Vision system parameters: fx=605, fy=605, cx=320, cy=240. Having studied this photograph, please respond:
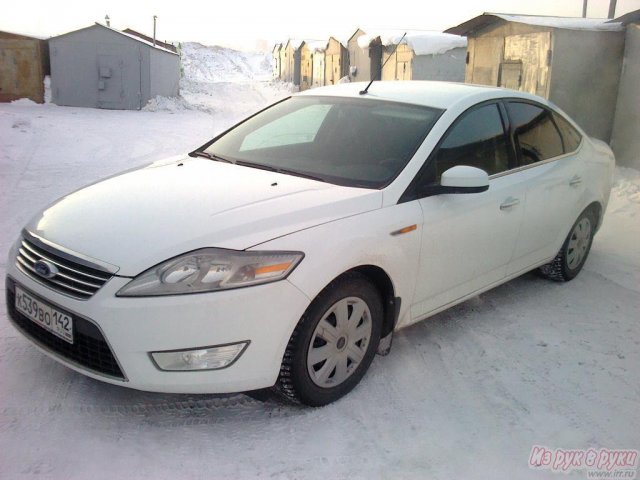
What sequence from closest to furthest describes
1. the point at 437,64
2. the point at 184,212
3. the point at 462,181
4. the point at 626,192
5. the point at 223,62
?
1. the point at 184,212
2. the point at 462,181
3. the point at 626,192
4. the point at 437,64
5. the point at 223,62

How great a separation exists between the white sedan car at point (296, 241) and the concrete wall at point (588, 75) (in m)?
5.45

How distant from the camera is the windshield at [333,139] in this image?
335 centimetres

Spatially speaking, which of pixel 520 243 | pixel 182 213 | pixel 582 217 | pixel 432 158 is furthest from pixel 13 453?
→ pixel 582 217

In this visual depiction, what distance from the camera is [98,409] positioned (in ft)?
9.23

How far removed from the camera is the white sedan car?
2504mm

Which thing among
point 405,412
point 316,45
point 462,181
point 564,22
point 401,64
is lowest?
point 405,412

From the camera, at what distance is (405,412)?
116 inches

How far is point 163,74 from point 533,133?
18.0m

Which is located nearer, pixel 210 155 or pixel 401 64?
pixel 210 155

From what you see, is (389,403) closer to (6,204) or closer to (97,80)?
(6,204)

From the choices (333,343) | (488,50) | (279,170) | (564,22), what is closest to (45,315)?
(333,343)

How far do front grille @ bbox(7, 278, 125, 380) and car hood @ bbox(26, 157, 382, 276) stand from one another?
288 millimetres

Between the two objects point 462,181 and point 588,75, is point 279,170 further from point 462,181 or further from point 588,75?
point 588,75

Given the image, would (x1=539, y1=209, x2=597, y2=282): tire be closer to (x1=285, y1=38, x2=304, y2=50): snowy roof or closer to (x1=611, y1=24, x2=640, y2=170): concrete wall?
(x1=611, y1=24, x2=640, y2=170): concrete wall
